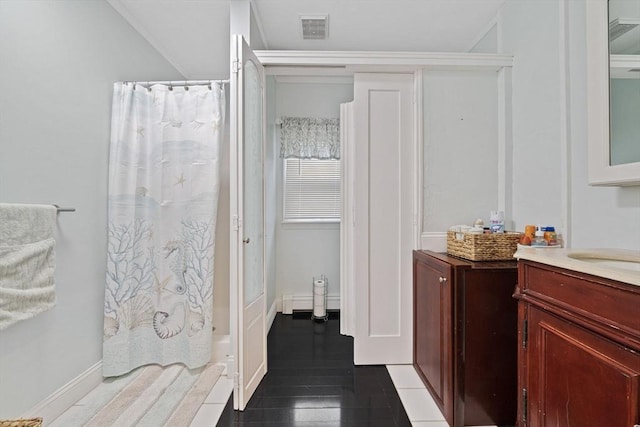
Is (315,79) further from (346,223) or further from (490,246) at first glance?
(490,246)

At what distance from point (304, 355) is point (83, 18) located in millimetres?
2628

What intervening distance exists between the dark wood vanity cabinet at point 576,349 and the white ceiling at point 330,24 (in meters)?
1.92

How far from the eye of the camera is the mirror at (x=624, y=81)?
118cm

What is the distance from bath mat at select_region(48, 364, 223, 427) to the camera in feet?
5.36

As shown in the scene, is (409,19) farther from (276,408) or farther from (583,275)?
(276,408)

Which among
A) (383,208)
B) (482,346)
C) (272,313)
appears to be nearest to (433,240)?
(383,208)

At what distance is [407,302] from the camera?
7.27 feet

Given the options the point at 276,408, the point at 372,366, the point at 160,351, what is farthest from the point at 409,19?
the point at 160,351

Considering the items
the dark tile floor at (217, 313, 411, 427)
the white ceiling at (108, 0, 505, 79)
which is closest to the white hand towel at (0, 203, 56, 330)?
the dark tile floor at (217, 313, 411, 427)

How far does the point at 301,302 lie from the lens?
338 centimetres

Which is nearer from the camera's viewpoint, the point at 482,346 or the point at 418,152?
the point at 482,346

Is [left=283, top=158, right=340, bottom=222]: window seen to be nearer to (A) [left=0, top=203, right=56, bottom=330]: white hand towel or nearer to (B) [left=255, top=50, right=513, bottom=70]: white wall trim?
(B) [left=255, top=50, right=513, bottom=70]: white wall trim

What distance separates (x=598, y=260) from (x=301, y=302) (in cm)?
264

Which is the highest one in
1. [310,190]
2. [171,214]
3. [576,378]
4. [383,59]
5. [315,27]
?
[315,27]
